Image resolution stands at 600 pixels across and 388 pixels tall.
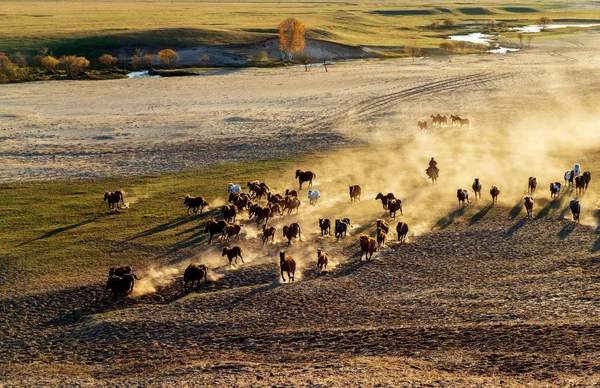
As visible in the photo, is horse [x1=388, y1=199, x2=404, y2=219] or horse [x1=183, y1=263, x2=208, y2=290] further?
horse [x1=388, y1=199, x2=404, y2=219]

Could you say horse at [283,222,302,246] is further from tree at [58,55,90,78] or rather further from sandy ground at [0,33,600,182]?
tree at [58,55,90,78]

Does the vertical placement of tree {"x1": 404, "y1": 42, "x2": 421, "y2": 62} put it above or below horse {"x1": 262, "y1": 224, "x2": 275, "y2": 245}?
above

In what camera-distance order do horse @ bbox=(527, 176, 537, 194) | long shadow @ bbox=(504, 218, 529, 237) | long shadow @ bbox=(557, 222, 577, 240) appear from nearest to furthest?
1. long shadow @ bbox=(557, 222, 577, 240)
2. long shadow @ bbox=(504, 218, 529, 237)
3. horse @ bbox=(527, 176, 537, 194)

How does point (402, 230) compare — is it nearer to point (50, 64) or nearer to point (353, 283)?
point (353, 283)

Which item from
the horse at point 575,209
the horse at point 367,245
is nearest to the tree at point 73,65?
the horse at point 367,245

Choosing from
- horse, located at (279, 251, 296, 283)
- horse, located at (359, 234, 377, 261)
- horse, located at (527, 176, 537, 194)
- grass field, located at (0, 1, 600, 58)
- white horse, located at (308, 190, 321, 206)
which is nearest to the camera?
horse, located at (279, 251, 296, 283)

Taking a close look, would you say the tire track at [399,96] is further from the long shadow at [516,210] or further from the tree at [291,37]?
the tree at [291,37]

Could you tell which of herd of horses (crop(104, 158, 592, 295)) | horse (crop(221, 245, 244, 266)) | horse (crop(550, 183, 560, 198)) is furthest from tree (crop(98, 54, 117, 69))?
horse (crop(221, 245, 244, 266))

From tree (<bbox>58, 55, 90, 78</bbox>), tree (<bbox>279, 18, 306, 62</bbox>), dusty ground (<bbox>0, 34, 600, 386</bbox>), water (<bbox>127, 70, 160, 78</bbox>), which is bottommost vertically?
dusty ground (<bbox>0, 34, 600, 386</bbox>)

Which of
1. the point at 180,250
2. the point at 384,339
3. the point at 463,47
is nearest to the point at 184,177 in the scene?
the point at 180,250
